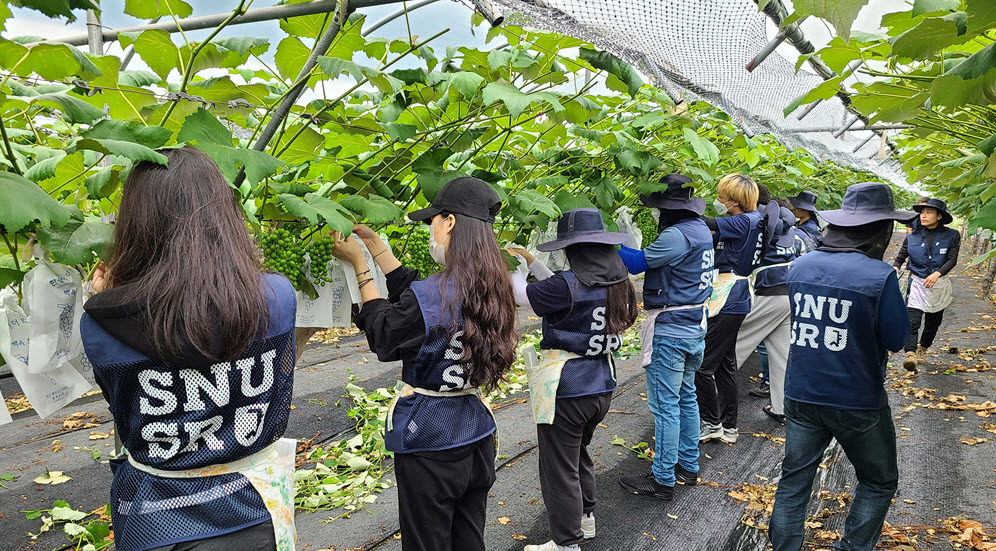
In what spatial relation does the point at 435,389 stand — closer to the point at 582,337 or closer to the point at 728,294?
the point at 582,337

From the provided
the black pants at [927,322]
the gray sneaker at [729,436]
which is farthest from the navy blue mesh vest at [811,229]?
the gray sneaker at [729,436]

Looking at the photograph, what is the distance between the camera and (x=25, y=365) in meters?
1.66

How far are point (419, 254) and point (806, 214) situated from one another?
622 centimetres

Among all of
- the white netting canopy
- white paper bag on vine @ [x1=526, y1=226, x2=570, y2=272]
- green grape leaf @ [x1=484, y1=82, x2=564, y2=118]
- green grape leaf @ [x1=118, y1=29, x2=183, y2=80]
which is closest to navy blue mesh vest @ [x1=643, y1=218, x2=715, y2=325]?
white paper bag on vine @ [x1=526, y1=226, x2=570, y2=272]

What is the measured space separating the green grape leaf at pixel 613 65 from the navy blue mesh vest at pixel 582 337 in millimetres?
1237

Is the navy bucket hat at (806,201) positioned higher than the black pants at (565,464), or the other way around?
the navy bucket hat at (806,201)

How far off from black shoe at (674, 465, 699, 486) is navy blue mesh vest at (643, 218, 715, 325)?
1.04 metres

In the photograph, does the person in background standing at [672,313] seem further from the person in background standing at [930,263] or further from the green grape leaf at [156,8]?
the person in background standing at [930,263]

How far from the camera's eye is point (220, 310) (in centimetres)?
147

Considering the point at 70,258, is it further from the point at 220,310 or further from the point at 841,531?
the point at 841,531

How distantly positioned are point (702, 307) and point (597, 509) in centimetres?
144

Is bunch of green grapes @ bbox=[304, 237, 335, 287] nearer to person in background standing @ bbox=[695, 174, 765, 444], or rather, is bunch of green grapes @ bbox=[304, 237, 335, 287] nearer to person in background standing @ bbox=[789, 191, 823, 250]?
person in background standing @ bbox=[695, 174, 765, 444]

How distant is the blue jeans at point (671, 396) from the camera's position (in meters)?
3.97

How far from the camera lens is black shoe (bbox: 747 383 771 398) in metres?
6.26
